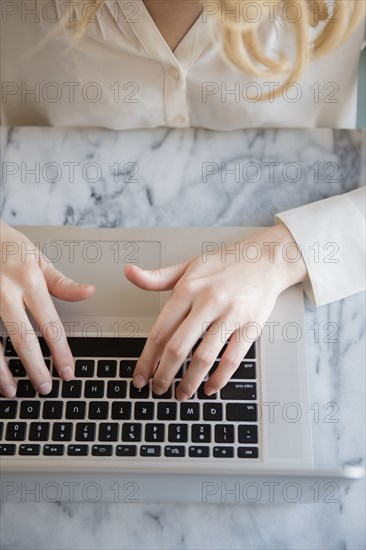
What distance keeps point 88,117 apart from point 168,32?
16 centimetres

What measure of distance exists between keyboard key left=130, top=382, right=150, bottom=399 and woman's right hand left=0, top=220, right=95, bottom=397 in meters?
0.06

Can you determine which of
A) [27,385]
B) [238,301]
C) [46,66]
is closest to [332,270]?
[238,301]

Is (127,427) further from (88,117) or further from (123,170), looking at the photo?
(88,117)

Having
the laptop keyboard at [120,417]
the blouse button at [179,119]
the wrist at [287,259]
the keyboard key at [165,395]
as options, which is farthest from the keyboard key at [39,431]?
the blouse button at [179,119]

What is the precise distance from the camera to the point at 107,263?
0.66m

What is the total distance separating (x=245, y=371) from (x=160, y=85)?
0.39m

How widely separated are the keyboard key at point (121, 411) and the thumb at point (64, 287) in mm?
112

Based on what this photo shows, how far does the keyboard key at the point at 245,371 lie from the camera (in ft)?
1.96

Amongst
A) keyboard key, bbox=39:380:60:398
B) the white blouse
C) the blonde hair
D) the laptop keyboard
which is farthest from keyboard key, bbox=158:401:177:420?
the blonde hair

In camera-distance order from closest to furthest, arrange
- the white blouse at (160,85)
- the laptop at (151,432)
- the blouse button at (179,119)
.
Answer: the laptop at (151,432)
the white blouse at (160,85)
the blouse button at (179,119)

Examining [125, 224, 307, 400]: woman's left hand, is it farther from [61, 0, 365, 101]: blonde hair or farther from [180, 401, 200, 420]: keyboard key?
[61, 0, 365, 101]: blonde hair

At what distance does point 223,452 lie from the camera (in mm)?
568

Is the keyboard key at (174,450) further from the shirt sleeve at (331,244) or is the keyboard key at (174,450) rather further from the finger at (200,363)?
the shirt sleeve at (331,244)

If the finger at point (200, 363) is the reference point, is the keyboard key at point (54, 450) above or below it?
below
